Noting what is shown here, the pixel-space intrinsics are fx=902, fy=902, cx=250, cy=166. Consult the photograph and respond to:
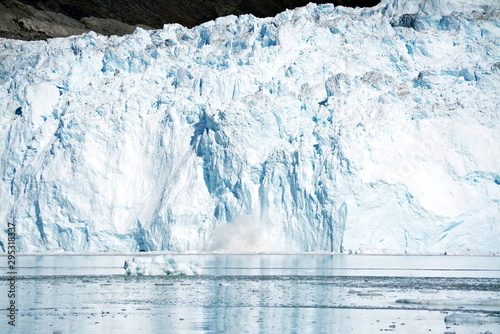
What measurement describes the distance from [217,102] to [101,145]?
5.40 m

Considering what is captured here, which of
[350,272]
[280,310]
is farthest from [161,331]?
[350,272]

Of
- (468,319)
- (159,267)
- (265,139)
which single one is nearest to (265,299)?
(468,319)

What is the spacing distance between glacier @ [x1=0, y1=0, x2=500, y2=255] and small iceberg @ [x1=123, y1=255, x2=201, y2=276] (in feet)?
31.2

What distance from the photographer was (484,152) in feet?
120

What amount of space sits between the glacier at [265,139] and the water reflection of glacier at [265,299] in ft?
18.6

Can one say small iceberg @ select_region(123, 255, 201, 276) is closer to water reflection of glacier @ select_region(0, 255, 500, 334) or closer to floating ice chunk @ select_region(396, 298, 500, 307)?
water reflection of glacier @ select_region(0, 255, 500, 334)

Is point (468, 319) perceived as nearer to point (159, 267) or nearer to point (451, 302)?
point (451, 302)

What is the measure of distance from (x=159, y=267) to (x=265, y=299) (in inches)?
333

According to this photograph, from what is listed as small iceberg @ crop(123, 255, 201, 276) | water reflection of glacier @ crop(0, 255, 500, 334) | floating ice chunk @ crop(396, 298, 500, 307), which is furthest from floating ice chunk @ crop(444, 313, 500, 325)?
small iceberg @ crop(123, 255, 201, 276)

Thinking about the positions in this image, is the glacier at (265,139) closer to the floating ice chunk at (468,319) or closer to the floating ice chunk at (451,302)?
the floating ice chunk at (451,302)

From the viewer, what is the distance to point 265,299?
18438 mm

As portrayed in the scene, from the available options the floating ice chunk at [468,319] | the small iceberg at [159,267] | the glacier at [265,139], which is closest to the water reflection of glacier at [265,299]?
the floating ice chunk at [468,319]

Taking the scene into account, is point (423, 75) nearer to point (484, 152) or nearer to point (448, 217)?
point (484, 152)

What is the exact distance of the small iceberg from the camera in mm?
25875
